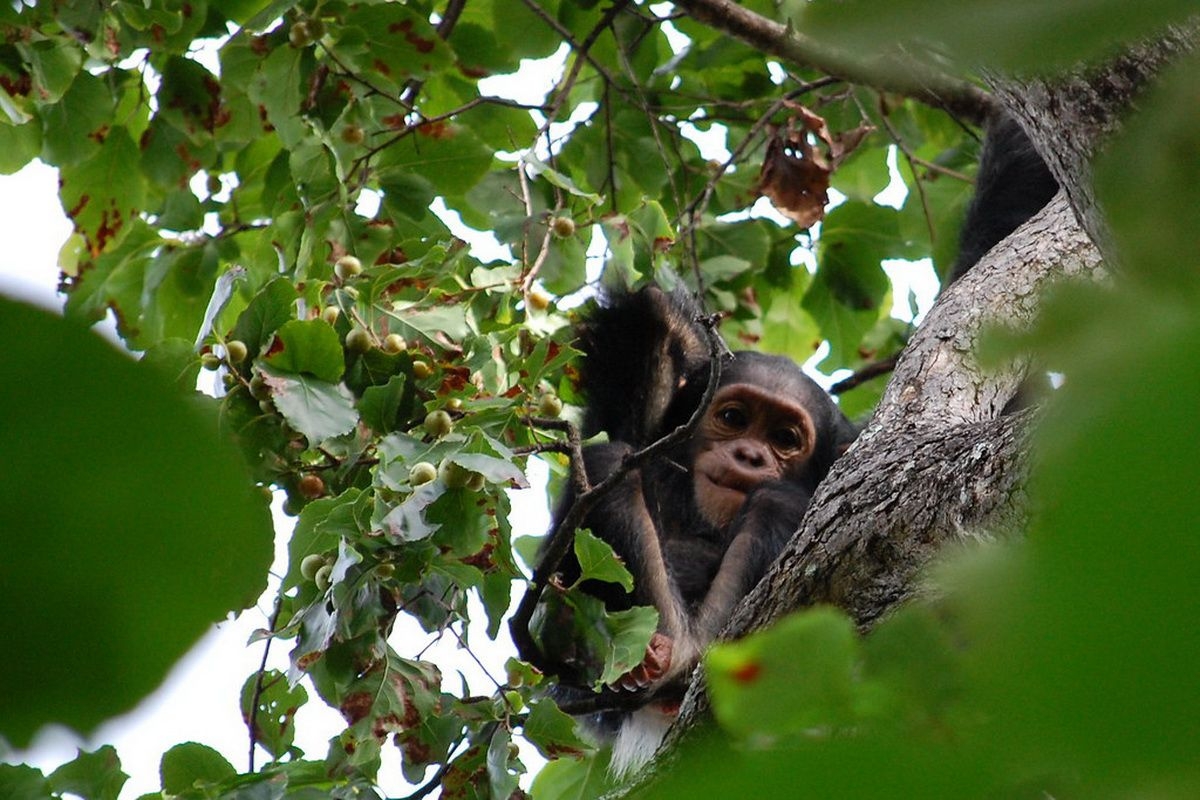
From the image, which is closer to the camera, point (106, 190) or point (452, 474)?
point (452, 474)

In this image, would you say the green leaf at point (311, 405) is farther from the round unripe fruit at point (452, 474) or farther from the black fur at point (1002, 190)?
the black fur at point (1002, 190)

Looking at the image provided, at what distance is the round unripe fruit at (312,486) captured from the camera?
2.61 meters

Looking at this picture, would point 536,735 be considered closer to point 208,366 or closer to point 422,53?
point 208,366

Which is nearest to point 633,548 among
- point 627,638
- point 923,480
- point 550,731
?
point 627,638

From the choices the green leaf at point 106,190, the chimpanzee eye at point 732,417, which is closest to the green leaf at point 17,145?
the green leaf at point 106,190

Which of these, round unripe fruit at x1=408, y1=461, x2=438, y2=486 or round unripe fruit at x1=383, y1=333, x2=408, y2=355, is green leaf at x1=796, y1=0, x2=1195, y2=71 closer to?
round unripe fruit at x1=408, y1=461, x2=438, y2=486

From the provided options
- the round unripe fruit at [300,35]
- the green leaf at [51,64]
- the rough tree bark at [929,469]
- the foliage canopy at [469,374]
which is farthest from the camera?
the green leaf at [51,64]

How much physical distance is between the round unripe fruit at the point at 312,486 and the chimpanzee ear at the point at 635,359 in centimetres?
167

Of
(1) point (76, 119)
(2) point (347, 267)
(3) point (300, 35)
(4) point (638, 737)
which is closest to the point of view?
(2) point (347, 267)

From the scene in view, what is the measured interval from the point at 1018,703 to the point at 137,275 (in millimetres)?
4144

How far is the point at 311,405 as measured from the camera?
242 cm

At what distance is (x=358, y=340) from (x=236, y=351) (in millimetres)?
231

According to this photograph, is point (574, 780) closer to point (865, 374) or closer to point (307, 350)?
point (307, 350)

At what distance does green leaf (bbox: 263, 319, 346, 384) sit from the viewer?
2.46m
